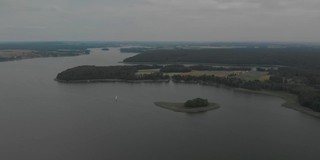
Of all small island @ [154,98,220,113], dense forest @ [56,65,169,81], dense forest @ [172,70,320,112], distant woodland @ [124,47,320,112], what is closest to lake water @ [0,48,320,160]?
small island @ [154,98,220,113]

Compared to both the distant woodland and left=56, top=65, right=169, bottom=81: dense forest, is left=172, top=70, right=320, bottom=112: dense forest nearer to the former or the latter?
the distant woodland

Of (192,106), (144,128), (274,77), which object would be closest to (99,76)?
(192,106)

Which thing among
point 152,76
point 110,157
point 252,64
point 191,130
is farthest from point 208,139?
point 252,64

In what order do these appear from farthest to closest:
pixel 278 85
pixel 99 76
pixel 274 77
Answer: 1. pixel 99 76
2. pixel 274 77
3. pixel 278 85

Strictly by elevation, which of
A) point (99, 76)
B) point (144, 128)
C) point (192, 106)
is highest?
point (99, 76)

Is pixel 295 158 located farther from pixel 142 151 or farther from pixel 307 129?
pixel 142 151

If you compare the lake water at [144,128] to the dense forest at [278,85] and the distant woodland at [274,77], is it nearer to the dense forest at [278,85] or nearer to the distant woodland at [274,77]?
the dense forest at [278,85]

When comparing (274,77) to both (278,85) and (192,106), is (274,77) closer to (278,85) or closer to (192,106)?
(278,85)

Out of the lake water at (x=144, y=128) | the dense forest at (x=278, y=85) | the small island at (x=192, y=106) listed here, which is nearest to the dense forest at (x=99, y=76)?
the dense forest at (x=278, y=85)

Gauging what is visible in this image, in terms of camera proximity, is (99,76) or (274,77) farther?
(99,76)
